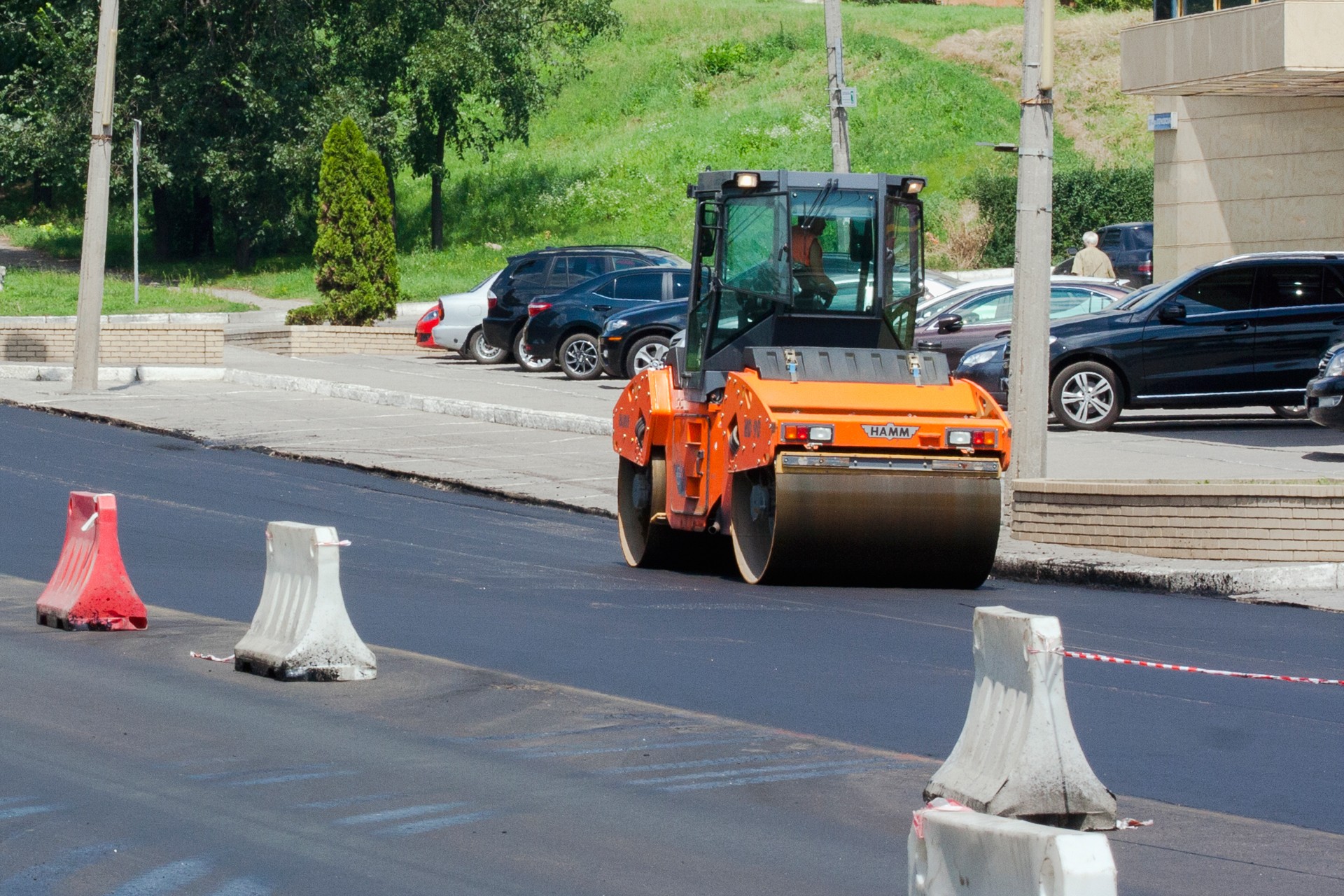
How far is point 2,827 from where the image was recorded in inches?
237

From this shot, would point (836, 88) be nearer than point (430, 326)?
Yes

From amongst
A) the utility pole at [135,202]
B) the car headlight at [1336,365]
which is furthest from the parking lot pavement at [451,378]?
the car headlight at [1336,365]

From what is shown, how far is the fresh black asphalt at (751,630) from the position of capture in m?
7.56

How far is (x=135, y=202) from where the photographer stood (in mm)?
36219

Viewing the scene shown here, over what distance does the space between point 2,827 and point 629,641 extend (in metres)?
4.43

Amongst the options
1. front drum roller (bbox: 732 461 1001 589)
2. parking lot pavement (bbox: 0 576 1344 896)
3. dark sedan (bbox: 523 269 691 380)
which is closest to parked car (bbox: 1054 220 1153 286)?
dark sedan (bbox: 523 269 691 380)

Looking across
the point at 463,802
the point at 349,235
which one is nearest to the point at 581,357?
the point at 349,235

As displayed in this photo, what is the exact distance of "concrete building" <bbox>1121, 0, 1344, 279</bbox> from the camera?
25.2m

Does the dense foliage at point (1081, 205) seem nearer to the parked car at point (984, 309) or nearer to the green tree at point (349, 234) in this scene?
the green tree at point (349, 234)

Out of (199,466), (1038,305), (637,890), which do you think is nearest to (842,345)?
(1038,305)

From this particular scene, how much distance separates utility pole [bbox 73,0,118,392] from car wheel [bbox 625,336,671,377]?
7488 mm

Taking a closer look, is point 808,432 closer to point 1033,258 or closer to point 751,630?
point 751,630

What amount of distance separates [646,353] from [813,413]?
15353 millimetres

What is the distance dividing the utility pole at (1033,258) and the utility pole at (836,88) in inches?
317
